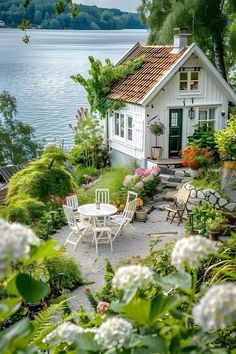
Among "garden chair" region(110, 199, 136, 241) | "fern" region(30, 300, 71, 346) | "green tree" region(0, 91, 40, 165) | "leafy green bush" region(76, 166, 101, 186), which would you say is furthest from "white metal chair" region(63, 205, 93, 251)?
"green tree" region(0, 91, 40, 165)

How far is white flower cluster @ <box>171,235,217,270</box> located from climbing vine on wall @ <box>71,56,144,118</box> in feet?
64.6

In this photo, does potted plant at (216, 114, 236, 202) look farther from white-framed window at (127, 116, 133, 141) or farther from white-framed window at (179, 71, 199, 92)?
white-framed window at (127, 116, 133, 141)

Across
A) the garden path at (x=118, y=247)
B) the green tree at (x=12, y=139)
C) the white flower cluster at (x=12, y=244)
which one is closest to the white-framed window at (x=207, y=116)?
the garden path at (x=118, y=247)

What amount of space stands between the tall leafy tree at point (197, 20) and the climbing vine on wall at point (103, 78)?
469 cm

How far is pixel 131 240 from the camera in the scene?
43.0ft

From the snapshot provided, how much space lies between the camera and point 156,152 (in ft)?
64.2

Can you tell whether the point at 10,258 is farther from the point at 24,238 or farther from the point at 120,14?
the point at 120,14

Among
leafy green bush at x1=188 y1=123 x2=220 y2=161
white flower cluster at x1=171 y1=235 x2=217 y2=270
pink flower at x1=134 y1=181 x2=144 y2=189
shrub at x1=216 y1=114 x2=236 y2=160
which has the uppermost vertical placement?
white flower cluster at x1=171 y1=235 x2=217 y2=270

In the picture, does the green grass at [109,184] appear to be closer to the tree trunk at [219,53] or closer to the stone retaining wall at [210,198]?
the stone retaining wall at [210,198]

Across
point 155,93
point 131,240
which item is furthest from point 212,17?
point 131,240

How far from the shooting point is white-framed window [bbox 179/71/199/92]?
2000 cm

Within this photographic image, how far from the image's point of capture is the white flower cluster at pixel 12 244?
138 centimetres

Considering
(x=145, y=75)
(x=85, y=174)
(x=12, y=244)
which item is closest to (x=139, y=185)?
(x=85, y=174)

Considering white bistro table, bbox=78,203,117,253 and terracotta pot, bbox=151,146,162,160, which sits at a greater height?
terracotta pot, bbox=151,146,162,160
